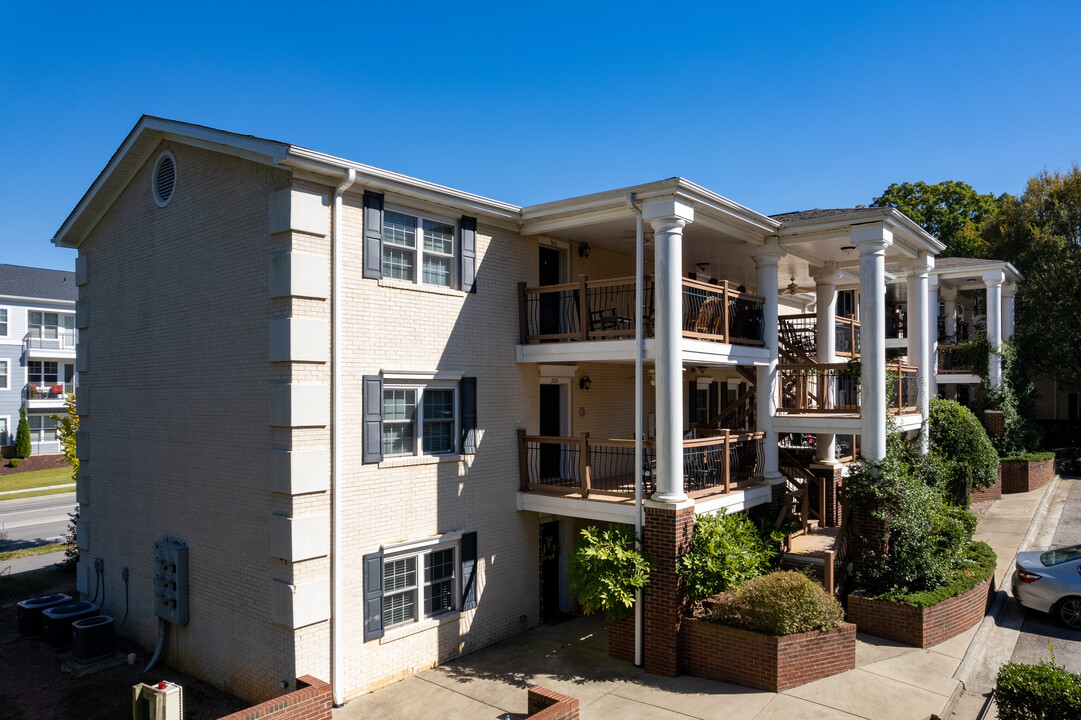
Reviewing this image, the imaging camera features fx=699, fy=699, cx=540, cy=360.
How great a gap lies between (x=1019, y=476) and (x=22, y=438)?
154 ft

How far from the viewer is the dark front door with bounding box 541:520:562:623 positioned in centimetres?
1357

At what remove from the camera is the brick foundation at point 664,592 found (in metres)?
10.7

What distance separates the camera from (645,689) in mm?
10188

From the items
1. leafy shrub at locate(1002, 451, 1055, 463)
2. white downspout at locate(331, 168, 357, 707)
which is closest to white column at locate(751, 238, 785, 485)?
white downspout at locate(331, 168, 357, 707)

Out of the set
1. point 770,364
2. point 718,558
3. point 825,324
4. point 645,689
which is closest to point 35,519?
point 645,689

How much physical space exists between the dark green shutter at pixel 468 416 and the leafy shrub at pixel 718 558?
3953 mm

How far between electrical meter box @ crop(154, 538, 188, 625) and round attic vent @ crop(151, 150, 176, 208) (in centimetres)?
597

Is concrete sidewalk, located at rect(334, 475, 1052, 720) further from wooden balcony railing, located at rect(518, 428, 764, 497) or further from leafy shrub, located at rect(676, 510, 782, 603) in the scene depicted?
wooden balcony railing, located at rect(518, 428, 764, 497)

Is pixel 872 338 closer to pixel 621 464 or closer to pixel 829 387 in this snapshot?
pixel 829 387

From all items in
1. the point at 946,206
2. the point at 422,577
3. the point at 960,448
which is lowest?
the point at 422,577

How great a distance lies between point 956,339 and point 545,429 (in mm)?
23277

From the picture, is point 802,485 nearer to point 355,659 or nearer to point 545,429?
point 545,429

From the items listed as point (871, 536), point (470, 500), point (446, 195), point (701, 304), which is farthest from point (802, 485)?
point (446, 195)

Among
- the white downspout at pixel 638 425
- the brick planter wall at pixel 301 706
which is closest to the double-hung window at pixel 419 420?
the white downspout at pixel 638 425
